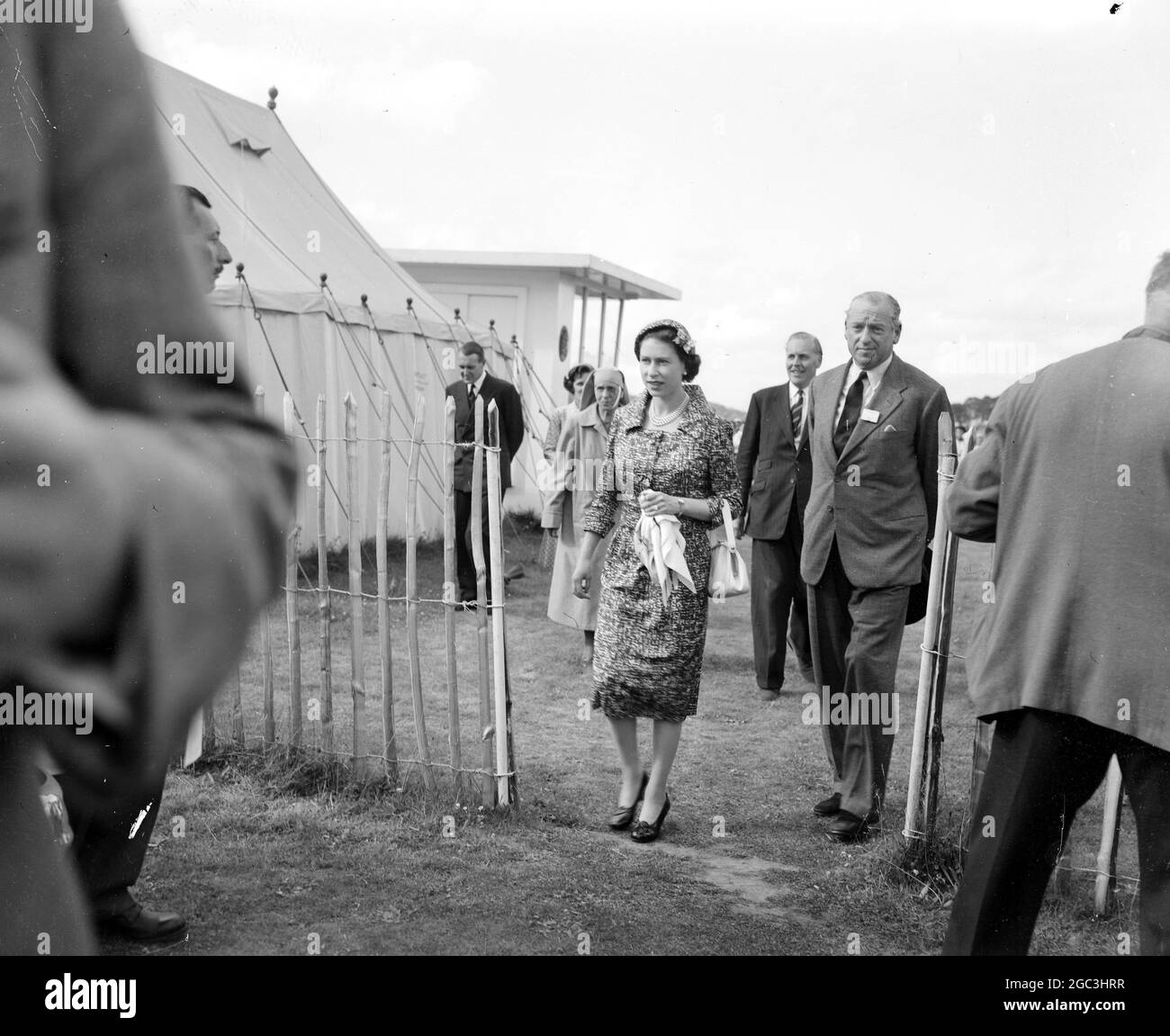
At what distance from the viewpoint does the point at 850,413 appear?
5012mm

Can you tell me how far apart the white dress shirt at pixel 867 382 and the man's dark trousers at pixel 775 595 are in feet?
6.48

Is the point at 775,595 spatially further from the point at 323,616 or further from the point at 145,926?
the point at 145,926

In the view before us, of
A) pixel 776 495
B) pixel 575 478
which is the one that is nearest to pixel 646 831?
pixel 776 495

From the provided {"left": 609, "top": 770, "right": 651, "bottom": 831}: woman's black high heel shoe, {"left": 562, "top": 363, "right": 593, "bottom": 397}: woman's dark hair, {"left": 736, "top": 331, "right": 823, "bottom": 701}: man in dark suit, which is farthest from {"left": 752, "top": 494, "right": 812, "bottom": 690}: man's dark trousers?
{"left": 562, "top": 363, "right": 593, "bottom": 397}: woman's dark hair

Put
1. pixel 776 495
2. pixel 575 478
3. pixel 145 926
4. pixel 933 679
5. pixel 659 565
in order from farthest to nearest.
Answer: pixel 575 478 < pixel 776 495 < pixel 659 565 < pixel 933 679 < pixel 145 926

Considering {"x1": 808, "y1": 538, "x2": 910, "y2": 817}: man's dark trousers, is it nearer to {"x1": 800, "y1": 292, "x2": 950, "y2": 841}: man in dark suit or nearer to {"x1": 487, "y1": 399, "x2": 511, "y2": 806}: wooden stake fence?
{"x1": 800, "y1": 292, "x2": 950, "y2": 841}: man in dark suit

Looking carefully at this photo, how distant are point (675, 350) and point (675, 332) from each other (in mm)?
80

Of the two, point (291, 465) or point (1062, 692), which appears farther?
point (1062, 692)

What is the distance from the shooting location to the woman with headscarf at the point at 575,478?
24.7ft
